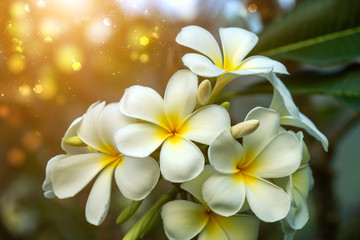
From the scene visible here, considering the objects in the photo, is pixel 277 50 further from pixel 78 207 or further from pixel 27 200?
pixel 27 200

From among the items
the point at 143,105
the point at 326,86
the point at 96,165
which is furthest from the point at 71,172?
the point at 326,86

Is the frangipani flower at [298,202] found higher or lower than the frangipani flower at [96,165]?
lower

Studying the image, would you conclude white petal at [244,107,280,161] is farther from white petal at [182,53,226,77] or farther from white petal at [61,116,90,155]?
white petal at [61,116,90,155]

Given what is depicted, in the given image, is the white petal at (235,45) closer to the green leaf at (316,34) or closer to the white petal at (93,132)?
the white petal at (93,132)

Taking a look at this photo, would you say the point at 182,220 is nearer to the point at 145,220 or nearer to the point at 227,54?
the point at 145,220

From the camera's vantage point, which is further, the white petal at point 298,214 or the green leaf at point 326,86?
the green leaf at point 326,86

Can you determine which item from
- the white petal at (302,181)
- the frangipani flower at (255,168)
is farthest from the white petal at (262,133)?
the white petal at (302,181)

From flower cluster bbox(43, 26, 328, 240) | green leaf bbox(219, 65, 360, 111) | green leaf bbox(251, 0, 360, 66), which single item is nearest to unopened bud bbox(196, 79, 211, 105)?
flower cluster bbox(43, 26, 328, 240)
